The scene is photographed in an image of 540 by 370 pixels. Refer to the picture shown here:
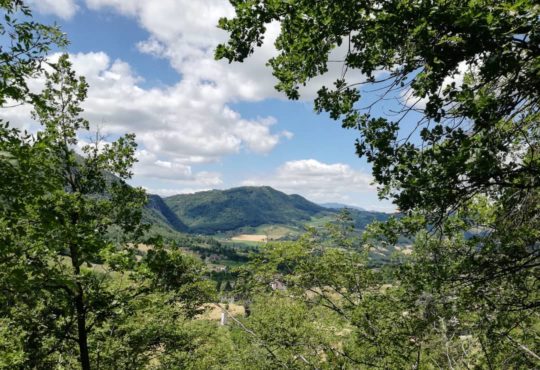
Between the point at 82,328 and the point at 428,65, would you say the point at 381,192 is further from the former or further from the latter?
the point at 82,328

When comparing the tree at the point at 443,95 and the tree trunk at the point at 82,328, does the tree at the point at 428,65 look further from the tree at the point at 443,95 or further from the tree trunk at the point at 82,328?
the tree trunk at the point at 82,328

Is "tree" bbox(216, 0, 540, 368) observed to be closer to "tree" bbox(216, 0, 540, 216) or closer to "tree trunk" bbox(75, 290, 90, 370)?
"tree" bbox(216, 0, 540, 216)

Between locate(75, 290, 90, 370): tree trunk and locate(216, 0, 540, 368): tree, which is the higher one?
locate(216, 0, 540, 368): tree

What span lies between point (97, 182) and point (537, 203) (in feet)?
40.8

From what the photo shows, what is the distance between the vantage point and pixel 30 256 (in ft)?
26.9

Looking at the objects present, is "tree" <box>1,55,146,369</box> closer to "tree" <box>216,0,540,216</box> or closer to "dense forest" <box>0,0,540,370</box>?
"dense forest" <box>0,0,540,370</box>

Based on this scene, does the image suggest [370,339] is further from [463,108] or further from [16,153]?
[16,153]

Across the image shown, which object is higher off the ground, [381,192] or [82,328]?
[381,192]

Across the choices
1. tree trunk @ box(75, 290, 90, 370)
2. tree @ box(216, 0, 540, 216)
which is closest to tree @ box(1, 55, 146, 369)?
tree trunk @ box(75, 290, 90, 370)

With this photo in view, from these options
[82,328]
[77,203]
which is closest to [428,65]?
[77,203]

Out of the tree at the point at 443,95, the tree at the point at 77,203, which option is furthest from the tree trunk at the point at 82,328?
the tree at the point at 443,95

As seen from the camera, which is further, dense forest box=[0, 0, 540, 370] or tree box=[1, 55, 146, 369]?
tree box=[1, 55, 146, 369]

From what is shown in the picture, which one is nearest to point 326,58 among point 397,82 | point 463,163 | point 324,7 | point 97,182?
point 324,7

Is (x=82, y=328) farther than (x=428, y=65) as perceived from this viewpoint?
Yes
